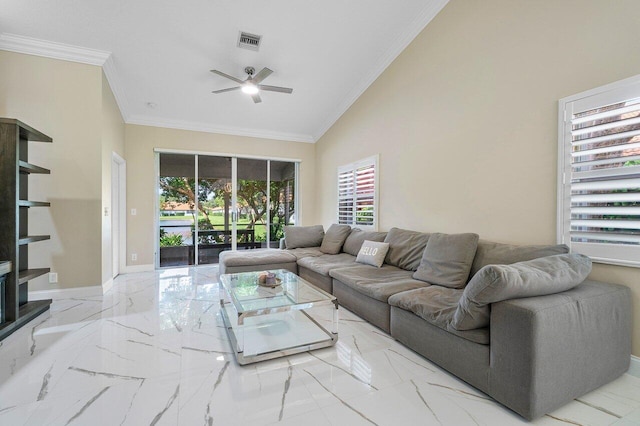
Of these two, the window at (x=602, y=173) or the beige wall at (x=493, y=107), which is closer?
the window at (x=602, y=173)

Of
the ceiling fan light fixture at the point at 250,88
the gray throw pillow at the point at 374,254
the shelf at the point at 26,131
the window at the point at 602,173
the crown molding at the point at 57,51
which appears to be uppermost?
the crown molding at the point at 57,51

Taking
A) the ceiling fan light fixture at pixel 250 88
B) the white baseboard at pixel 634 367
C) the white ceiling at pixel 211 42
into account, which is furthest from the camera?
the ceiling fan light fixture at pixel 250 88

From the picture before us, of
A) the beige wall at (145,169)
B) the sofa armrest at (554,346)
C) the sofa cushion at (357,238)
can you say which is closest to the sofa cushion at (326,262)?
the sofa cushion at (357,238)

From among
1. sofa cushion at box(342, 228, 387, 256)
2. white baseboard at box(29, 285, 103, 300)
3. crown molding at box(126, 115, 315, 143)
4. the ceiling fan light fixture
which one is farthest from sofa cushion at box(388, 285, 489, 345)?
crown molding at box(126, 115, 315, 143)

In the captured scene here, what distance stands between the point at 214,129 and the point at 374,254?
4.16 metres

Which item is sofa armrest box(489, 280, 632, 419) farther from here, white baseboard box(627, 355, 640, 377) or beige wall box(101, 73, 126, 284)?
beige wall box(101, 73, 126, 284)

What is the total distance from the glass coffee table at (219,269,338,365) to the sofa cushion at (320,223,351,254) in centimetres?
156

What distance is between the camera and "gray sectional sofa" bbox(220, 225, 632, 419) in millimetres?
1491

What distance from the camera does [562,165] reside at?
2238 millimetres

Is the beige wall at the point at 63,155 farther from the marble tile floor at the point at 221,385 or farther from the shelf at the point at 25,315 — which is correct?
the marble tile floor at the point at 221,385

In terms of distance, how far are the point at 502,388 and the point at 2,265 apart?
13.1 ft

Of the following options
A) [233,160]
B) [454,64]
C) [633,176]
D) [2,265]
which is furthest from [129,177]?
[633,176]

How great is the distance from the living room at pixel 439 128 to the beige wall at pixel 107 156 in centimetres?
3

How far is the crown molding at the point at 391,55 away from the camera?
3.36 meters
